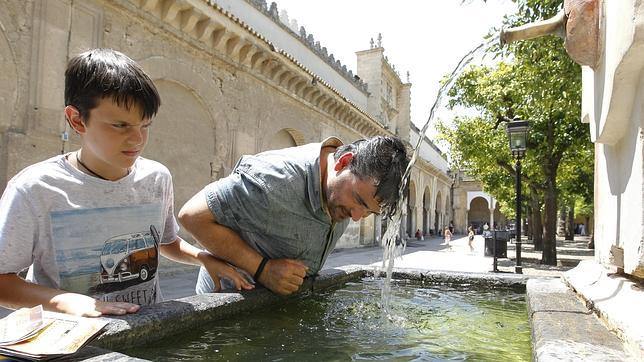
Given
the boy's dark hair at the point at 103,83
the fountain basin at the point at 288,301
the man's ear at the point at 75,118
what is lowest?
the fountain basin at the point at 288,301

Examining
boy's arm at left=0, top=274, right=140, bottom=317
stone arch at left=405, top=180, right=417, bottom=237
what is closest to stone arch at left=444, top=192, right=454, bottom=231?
stone arch at left=405, top=180, right=417, bottom=237

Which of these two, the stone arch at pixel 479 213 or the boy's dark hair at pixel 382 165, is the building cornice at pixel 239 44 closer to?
the boy's dark hair at pixel 382 165

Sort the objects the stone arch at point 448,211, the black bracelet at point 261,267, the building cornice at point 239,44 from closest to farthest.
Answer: the black bracelet at point 261,267 < the building cornice at point 239,44 < the stone arch at point 448,211

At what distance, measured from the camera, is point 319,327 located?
188 centimetres

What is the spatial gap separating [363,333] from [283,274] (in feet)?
1.36

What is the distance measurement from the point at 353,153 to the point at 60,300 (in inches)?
45.3

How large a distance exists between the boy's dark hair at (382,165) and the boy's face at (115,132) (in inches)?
31.7

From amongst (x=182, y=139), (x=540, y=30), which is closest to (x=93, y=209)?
(x=540, y=30)

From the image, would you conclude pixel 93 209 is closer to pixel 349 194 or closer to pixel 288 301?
pixel 349 194

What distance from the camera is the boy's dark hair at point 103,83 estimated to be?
144 centimetres

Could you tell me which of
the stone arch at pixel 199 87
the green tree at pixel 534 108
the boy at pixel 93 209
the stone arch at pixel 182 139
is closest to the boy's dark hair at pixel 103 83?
the boy at pixel 93 209

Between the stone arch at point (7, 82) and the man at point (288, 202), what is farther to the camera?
the stone arch at point (7, 82)

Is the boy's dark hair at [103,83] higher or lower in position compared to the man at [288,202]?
higher

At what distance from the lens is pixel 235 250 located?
1.96 metres
